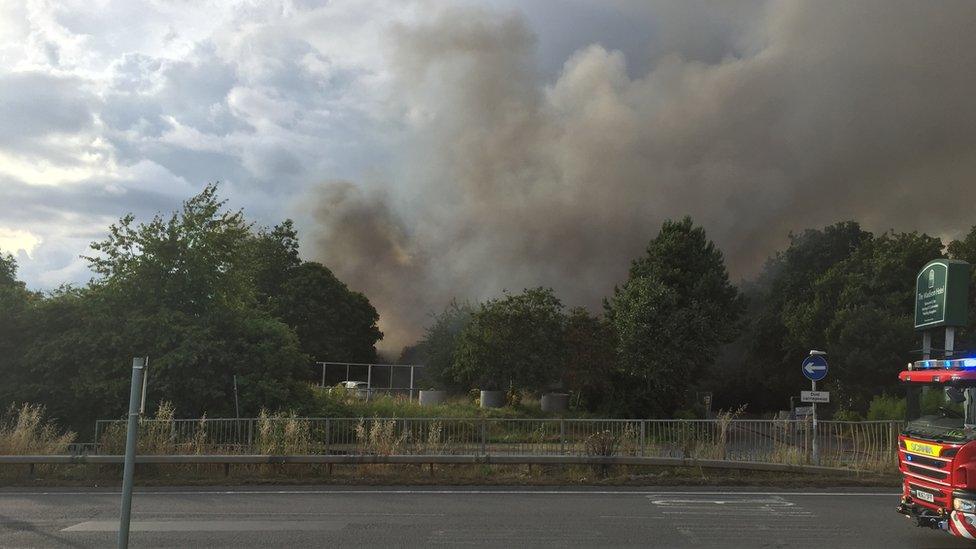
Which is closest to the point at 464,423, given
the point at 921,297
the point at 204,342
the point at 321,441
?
the point at 321,441

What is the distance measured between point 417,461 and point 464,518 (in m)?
4.65

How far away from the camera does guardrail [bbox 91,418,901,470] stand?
1525 centimetres

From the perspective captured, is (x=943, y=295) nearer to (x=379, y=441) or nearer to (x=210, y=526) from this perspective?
(x=379, y=441)

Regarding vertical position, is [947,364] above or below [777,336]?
below

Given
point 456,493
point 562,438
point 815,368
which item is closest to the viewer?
point 456,493

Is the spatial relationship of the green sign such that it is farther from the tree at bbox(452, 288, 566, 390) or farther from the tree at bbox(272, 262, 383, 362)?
the tree at bbox(272, 262, 383, 362)

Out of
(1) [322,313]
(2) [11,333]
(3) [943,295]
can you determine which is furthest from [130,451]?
(1) [322,313]

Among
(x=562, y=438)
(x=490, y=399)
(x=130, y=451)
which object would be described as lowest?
(x=490, y=399)

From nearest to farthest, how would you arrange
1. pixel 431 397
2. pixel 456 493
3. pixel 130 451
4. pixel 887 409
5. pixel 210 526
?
pixel 130 451 < pixel 210 526 < pixel 456 493 < pixel 887 409 < pixel 431 397

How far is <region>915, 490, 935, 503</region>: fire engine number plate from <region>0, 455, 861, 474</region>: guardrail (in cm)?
597

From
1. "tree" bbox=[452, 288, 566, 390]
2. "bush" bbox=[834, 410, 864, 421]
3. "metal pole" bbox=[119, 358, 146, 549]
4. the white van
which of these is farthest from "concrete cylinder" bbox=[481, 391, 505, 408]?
"metal pole" bbox=[119, 358, 146, 549]

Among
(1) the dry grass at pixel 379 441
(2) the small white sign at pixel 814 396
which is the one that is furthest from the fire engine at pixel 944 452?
(1) the dry grass at pixel 379 441

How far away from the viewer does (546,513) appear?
35.5ft

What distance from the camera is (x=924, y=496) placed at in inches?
344
